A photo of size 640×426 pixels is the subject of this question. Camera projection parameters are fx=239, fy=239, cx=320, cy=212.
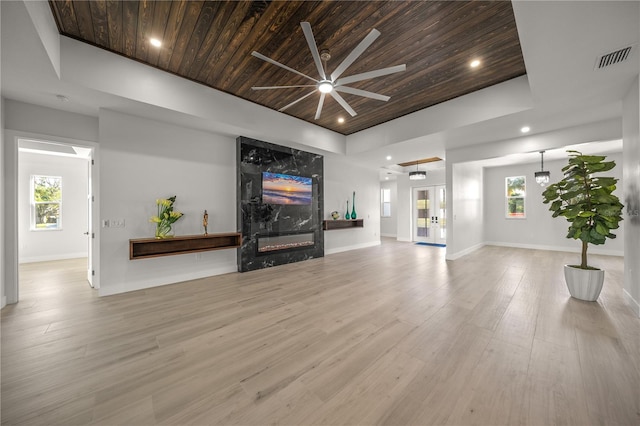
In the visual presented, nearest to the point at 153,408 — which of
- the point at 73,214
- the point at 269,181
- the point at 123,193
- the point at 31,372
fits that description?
the point at 31,372

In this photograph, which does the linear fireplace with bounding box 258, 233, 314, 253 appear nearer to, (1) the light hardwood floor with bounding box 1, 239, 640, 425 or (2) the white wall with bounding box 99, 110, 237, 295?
(2) the white wall with bounding box 99, 110, 237, 295

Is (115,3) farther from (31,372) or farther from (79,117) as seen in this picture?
(31,372)

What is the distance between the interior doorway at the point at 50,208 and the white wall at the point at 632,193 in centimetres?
998

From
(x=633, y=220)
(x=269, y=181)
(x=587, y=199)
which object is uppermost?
(x=269, y=181)

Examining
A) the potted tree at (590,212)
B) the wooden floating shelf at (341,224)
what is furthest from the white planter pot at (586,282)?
the wooden floating shelf at (341,224)

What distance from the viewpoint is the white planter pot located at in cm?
326

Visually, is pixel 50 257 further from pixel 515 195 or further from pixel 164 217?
pixel 515 195

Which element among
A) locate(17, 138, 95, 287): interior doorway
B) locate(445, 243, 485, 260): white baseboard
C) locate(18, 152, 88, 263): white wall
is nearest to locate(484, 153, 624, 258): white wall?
locate(445, 243, 485, 260): white baseboard

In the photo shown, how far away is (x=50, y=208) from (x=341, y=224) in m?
8.06

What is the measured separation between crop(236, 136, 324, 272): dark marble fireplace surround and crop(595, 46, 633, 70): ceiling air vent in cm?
510

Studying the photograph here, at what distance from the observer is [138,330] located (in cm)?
261

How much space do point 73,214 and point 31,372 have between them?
6.79 m

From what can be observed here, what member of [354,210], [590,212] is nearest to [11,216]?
[354,210]

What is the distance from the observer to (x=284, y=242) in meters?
6.02
